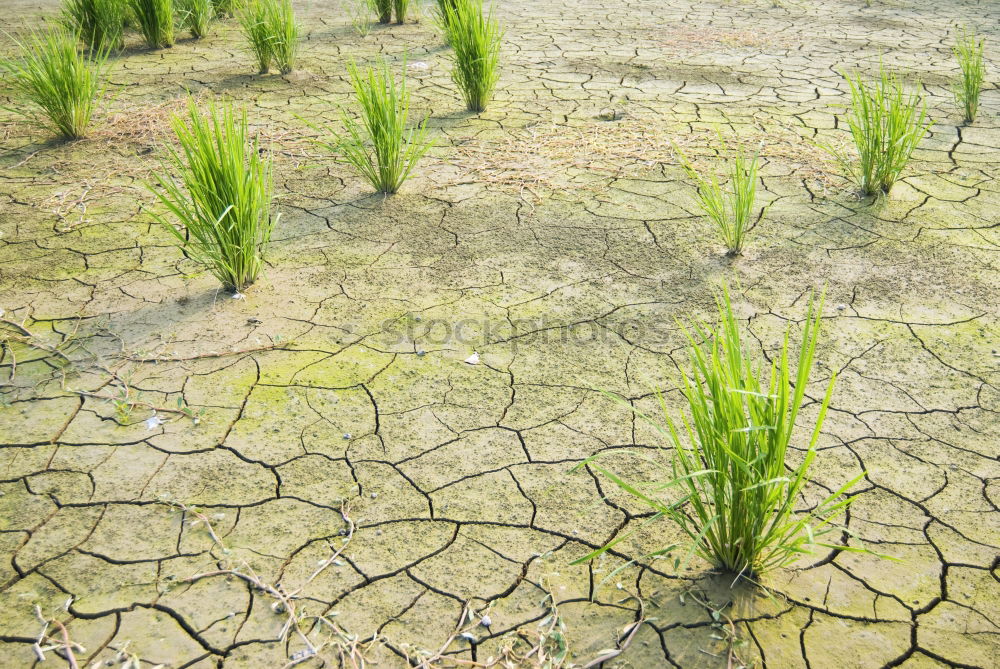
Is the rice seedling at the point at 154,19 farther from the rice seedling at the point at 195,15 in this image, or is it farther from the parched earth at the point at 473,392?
the parched earth at the point at 473,392

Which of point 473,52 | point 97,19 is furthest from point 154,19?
point 473,52

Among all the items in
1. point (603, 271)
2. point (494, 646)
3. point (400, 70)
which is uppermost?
point (400, 70)

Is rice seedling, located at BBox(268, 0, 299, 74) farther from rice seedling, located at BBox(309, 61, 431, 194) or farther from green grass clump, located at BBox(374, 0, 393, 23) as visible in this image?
rice seedling, located at BBox(309, 61, 431, 194)

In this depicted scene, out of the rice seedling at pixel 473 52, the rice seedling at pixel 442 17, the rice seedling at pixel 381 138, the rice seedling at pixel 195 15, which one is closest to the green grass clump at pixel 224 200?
the rice seedling at pixel 381 138

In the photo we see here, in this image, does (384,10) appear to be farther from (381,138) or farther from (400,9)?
(381,138)

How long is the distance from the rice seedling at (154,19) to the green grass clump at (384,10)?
61.1 inches

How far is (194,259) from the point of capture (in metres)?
3.29

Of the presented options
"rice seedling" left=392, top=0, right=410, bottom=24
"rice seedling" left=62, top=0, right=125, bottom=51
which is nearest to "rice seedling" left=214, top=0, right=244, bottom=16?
"rice seedling" left=62, top=0, right=125, bottom=51

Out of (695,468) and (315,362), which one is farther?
(315,362)

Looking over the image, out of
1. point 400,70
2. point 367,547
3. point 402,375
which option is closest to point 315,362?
point 402,375

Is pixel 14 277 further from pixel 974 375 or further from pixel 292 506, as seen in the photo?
pixel 974 375

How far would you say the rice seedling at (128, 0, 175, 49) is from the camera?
5840 millimetres

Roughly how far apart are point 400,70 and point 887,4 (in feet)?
14.5

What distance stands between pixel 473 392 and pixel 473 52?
2664mm
